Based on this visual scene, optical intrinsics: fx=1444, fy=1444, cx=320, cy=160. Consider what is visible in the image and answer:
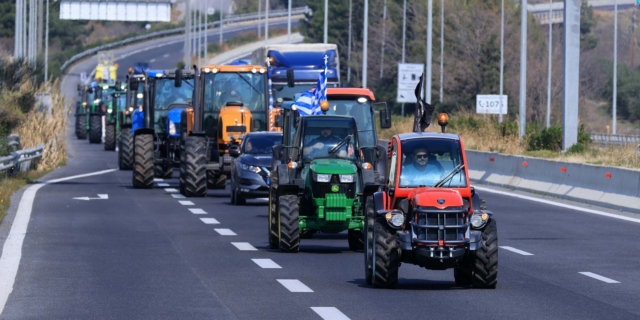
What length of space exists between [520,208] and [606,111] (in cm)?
8094

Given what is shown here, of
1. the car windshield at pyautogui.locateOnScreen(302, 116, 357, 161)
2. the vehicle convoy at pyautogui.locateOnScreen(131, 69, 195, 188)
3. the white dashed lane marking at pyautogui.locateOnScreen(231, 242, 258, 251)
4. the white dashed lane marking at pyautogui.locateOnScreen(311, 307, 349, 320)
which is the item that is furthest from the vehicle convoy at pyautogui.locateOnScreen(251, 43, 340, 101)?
the white dashed lane marking at pyautogui.locateOnScreen(311, 307, 349, 320)

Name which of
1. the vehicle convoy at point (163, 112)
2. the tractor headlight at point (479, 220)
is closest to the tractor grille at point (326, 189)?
the tractor headlight at point (479, 220)

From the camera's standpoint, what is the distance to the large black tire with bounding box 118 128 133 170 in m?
38.7

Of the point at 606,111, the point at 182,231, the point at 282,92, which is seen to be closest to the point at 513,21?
the point at 606,111

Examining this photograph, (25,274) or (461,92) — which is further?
(461,92)

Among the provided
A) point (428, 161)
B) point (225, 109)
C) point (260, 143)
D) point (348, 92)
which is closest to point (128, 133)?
point (225, 109)

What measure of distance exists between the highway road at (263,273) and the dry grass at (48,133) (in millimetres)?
14968

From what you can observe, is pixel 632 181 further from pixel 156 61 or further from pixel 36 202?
pixel 156 61

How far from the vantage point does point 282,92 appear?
43.6 m

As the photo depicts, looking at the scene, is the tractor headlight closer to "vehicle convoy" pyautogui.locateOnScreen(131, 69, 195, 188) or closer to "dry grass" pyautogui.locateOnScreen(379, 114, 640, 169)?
"dry grass" pyautogui.locateOnScreen(379, 114, 640, 169)

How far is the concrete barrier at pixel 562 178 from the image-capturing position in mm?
24812

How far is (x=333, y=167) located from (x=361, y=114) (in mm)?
9254

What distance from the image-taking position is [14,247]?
693 inches

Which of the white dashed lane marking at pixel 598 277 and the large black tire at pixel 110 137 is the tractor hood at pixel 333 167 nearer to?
the white dashed lane marking at pixel 598 277
